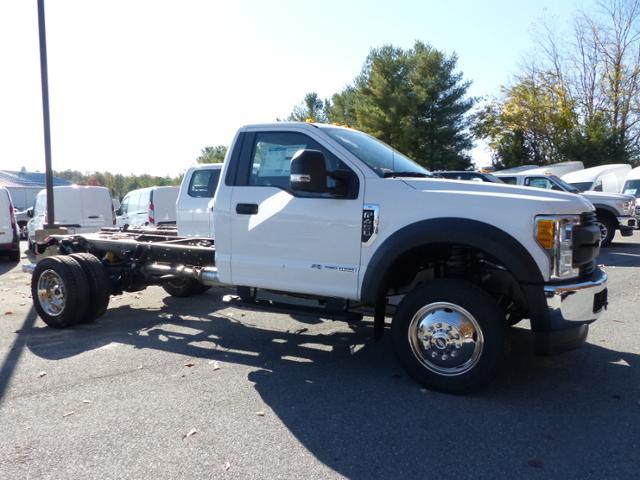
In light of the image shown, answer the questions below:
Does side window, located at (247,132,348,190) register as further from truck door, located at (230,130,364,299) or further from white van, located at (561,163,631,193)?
white van, located at (561,163,631,193)

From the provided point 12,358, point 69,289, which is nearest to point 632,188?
point 69,289

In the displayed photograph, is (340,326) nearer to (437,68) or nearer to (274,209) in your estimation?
(274,209)

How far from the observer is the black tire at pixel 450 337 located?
13.0 feet

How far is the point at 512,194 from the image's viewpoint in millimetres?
4086

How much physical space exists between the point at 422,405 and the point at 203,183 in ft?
21.8

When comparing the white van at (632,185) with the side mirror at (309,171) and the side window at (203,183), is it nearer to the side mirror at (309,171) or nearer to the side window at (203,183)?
the side window at (203,183)

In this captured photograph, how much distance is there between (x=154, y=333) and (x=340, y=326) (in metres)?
2.09

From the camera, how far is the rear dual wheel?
244 inches

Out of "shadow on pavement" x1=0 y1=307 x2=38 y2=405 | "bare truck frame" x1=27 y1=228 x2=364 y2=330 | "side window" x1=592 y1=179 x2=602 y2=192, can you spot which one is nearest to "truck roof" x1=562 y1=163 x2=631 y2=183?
"side window" x1=592 y1=179 x2=602 y2=192

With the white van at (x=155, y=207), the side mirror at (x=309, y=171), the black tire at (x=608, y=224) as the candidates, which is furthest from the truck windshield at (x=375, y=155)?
the black tire at (x=608, y=224)

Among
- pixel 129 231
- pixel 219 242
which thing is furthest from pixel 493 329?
pixel 129 231

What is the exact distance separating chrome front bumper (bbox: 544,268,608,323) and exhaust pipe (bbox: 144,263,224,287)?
2.99 m

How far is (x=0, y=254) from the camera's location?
1439cm

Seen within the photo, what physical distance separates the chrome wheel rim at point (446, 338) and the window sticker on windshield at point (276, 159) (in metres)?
1.81
